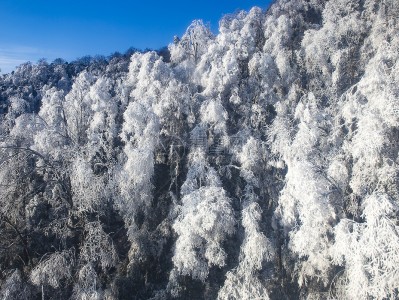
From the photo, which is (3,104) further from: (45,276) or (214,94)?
(45,276)

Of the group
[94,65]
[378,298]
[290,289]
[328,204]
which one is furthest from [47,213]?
[94,65]

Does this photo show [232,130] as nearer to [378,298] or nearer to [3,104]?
[378,298]

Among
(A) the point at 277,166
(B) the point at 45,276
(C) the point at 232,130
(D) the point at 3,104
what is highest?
(D) the point at 3,104

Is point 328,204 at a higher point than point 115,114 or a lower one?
lower

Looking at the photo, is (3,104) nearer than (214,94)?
No

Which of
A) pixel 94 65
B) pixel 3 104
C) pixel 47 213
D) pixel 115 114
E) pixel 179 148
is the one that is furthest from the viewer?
pixel 94 65

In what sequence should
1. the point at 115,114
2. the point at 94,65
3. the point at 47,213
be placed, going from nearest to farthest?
1. the point at 47,213
2. the point at 115,114
3. the point at 94,65
